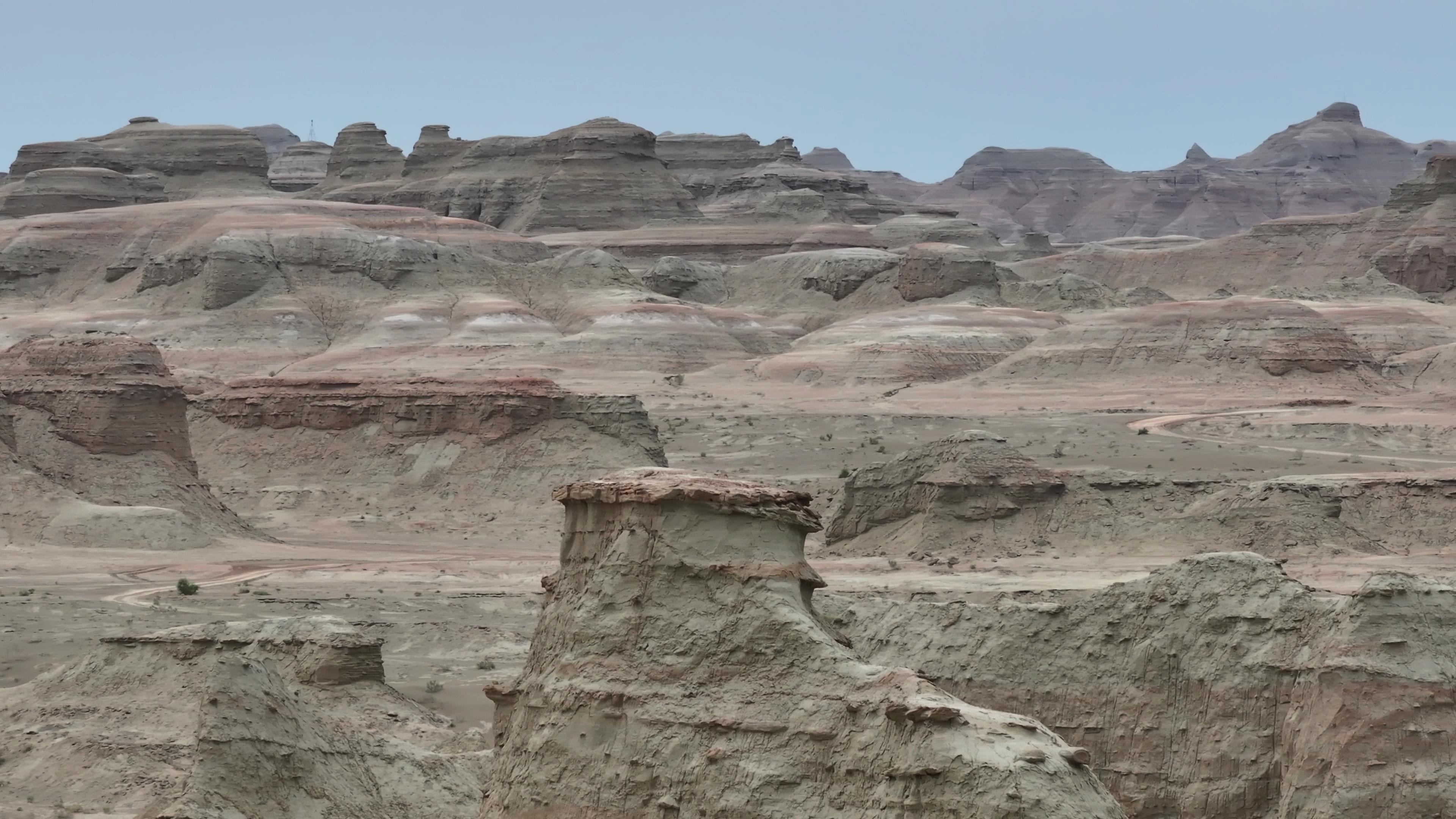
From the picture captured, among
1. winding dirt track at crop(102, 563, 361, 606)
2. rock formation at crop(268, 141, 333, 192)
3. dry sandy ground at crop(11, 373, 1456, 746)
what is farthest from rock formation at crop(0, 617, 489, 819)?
rock formation at crop(268, 141, 333, 192)

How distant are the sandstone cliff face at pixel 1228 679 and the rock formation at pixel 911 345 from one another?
211ft

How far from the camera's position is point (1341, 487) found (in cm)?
3669

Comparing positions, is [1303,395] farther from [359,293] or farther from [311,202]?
[311,202]

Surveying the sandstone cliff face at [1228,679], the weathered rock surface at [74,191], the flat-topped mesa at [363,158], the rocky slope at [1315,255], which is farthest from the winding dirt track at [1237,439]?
the flat-topped mesa at [363,158]

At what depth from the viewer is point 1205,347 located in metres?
75.0

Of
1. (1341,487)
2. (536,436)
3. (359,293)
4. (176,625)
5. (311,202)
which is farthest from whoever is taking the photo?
(311,202)

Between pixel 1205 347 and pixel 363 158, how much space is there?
288 ft

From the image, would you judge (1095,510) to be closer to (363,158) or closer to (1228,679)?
(1228,679)

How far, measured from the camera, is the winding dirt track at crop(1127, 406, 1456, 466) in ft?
171

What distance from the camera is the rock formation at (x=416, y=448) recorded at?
4659 centimetres

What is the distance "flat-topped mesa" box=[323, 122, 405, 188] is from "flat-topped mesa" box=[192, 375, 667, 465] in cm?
9825

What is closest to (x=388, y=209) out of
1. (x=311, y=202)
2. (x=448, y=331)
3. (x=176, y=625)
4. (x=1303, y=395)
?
(x=311, y=202)

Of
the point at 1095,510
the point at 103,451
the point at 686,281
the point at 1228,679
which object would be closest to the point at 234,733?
the point at 1228,679

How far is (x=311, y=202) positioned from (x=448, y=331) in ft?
77.0
